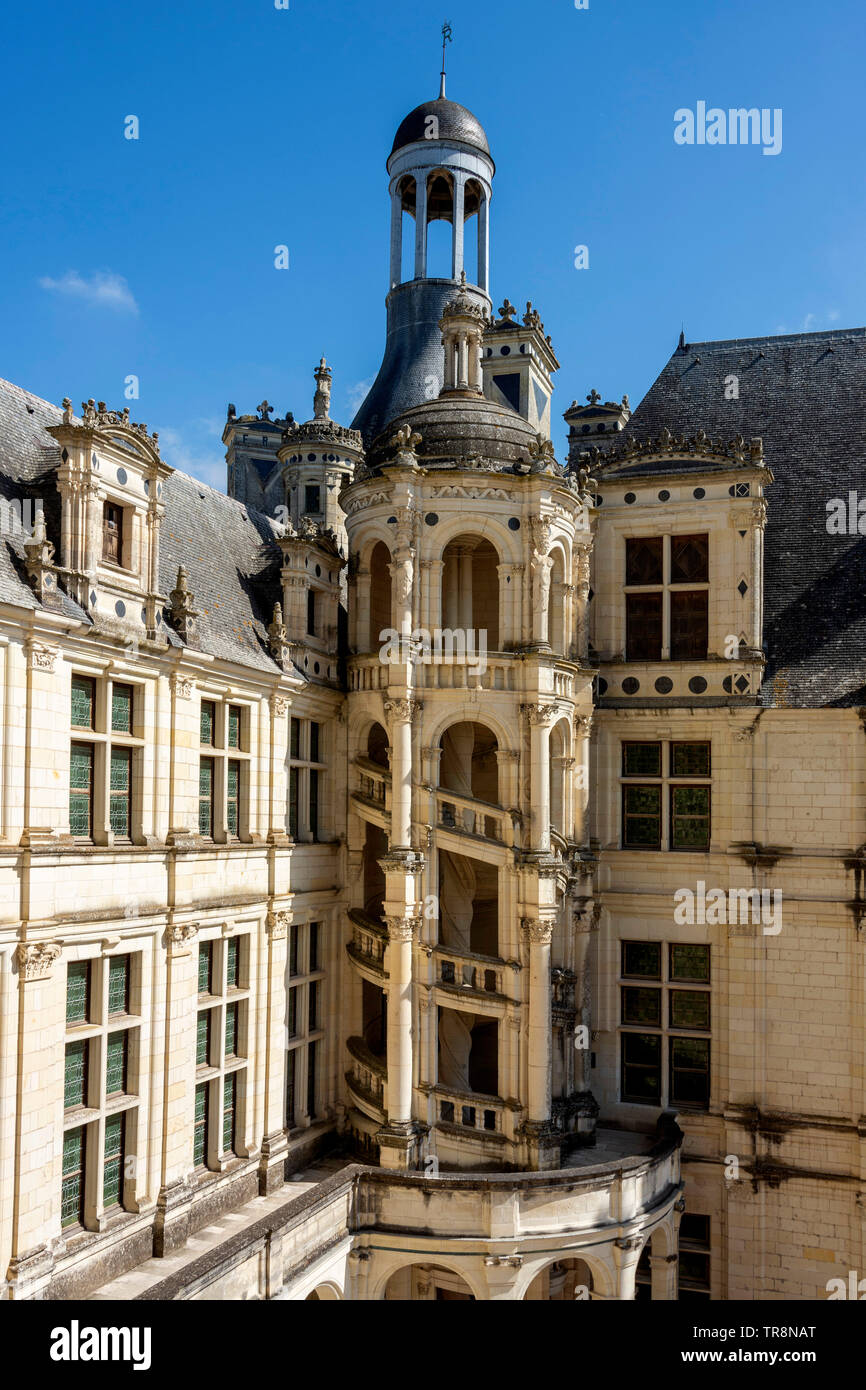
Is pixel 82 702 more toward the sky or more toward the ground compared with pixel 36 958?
more toward the sky

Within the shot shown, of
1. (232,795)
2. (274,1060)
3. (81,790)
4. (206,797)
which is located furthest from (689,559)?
(81,790)

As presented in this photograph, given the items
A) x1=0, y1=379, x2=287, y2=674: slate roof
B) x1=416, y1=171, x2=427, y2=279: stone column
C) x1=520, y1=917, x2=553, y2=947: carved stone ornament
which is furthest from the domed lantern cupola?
x1=520, y1=917, x2=553, y2=947: carved stone ornament

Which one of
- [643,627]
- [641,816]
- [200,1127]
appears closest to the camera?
[200,1127]

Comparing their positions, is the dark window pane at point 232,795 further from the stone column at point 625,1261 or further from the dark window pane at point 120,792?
the stone column at point 625,1261

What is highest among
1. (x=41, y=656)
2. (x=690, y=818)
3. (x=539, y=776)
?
(x=41, y=656)

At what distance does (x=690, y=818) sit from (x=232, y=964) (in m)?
11.0

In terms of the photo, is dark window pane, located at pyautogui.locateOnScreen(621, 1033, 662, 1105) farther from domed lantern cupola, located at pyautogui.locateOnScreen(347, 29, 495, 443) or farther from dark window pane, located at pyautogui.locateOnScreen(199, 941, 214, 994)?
domed lantern cupola, located at pyautogui.locateOnScreen(347, 29, 495, 443)

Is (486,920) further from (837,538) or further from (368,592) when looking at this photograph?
(837,538)

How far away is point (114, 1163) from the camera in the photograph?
16.2 metres

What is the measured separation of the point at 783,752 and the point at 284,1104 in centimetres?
1297

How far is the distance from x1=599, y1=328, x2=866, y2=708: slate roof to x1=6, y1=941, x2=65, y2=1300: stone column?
16.5m

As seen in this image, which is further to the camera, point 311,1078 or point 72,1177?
point 311,1078

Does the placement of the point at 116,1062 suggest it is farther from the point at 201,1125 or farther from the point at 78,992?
the point at 201,1125
